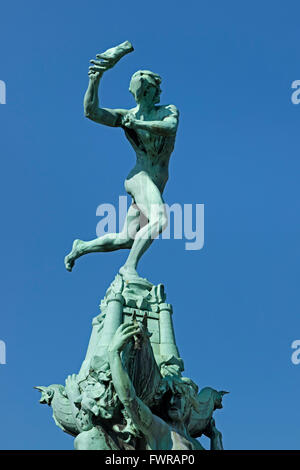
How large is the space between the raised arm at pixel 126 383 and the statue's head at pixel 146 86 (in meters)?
4.90

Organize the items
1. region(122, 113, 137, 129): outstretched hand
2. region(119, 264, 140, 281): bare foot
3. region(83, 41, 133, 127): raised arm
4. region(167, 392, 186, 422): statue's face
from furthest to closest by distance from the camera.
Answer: region(122, 113, 137, 129): outstretched hand < region(83, 41, 133, 127): raised arm < region(119, 264, 140, 281): bare foot < region(167, 392, 186, 422): statue's face

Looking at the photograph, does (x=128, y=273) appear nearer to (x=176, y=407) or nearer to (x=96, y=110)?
(x=176, y=407)

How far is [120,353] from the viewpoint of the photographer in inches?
295

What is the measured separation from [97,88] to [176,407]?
5361mm

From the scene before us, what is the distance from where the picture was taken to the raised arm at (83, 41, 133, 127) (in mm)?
10391

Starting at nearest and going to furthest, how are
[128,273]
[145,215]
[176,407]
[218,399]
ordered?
[176,407] < [218,399] < [128,273] < [145,215]

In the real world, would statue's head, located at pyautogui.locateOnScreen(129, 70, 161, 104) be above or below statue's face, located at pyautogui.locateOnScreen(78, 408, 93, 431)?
above

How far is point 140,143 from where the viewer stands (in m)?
11.0

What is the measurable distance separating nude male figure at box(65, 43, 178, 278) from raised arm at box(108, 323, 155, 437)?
118 inches

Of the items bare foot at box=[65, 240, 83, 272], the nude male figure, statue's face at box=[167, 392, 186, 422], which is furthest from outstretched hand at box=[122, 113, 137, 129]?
statue's face at box=[167, 392, 186, 422]

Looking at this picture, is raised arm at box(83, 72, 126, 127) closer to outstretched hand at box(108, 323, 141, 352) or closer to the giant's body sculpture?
the giant's body sculpture

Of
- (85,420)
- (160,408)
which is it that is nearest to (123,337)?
(85,420)

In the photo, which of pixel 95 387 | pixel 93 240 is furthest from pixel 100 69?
pixel 95 387
